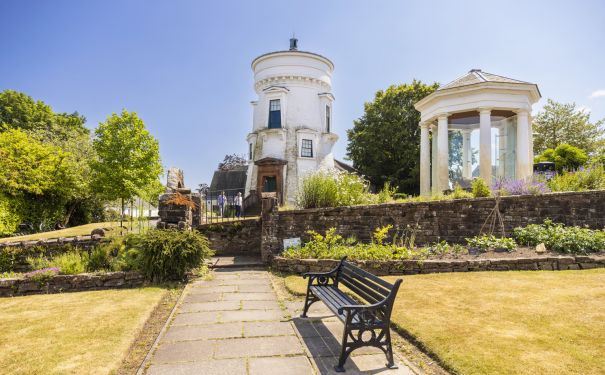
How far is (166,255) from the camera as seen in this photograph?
7.85 meters

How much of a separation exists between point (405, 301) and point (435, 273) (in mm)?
2550

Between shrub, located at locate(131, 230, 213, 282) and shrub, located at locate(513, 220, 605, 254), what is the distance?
8394 millimetres

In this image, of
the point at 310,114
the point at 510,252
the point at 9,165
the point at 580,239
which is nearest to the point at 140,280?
the point at 510,252

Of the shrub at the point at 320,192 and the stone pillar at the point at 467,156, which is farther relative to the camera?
the stone pillar at the point at 467,156

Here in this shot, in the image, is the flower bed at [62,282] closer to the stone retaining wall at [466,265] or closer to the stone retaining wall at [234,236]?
the stone retaining wall at [234,236]

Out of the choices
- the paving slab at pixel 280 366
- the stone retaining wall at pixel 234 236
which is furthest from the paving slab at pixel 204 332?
the stone retaining wall at pixel 234 236

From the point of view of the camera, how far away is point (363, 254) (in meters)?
8.84

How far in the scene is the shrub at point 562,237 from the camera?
8469mm

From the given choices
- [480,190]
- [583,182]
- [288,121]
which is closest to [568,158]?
[583,182]

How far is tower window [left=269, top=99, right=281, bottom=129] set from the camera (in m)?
23.3

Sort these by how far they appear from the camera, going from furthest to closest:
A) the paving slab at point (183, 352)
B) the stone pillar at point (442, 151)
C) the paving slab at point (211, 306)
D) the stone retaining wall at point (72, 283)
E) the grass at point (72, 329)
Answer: the stone pillar at point (442, 151), the stone retaining wall at point (72, 283), the paving slab at point (211, 306), the paving slab at point (183, 352), the grass at point (72, 329)

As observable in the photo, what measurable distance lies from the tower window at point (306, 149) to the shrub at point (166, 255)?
15.6 meters

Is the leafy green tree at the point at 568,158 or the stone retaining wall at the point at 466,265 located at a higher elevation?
the leafy green tree at the point at 568,158

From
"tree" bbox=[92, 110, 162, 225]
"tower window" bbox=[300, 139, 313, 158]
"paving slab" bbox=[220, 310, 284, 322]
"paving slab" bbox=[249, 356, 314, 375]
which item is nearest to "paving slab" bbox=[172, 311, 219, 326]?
"paving slab" bbox=[220, 310, 284, 322]
